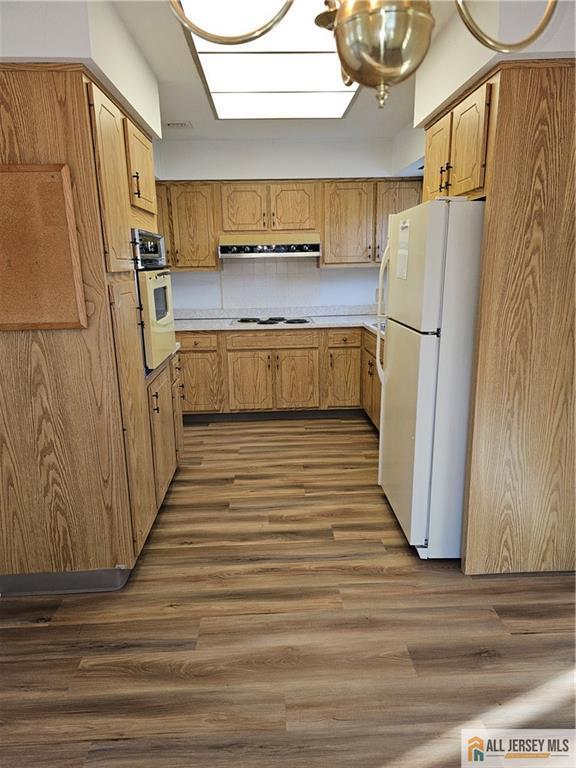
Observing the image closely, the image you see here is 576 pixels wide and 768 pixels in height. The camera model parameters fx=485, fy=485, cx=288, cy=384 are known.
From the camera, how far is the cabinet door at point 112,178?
1.93 meters

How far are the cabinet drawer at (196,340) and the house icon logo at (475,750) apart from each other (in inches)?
137

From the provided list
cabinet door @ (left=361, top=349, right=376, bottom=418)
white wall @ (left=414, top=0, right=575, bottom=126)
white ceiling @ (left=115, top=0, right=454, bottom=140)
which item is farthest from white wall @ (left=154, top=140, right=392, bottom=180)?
white wall @ (left=414, top=0, right=575, bottom=126)

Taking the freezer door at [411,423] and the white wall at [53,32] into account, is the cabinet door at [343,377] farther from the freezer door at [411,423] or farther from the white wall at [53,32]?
the white wall at [53,32]

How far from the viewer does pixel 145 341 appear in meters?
2.53

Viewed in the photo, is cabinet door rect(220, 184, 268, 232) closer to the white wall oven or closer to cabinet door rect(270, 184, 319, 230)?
cabinet door rect(270, 184, 319, 230)

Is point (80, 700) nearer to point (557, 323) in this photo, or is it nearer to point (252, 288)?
point (557, 323)

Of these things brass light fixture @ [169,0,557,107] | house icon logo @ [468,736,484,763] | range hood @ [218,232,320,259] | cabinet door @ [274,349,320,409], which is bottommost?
house icon logo @ [468,736,484,763]

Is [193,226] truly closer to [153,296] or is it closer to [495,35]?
[153,296]

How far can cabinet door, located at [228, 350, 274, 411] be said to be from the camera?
446 centimetres

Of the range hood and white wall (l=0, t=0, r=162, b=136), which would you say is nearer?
white wall (l=0, t=0, r=162, b=136)

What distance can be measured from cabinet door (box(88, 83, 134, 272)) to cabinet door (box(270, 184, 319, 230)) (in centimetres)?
230

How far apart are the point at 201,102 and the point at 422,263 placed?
2.17 meters

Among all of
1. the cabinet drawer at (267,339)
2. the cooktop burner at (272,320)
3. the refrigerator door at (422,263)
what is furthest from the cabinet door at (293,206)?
the refrigerator door at (422,263)

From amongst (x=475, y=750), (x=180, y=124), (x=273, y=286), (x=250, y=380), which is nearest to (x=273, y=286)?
(x=273, y=286)
